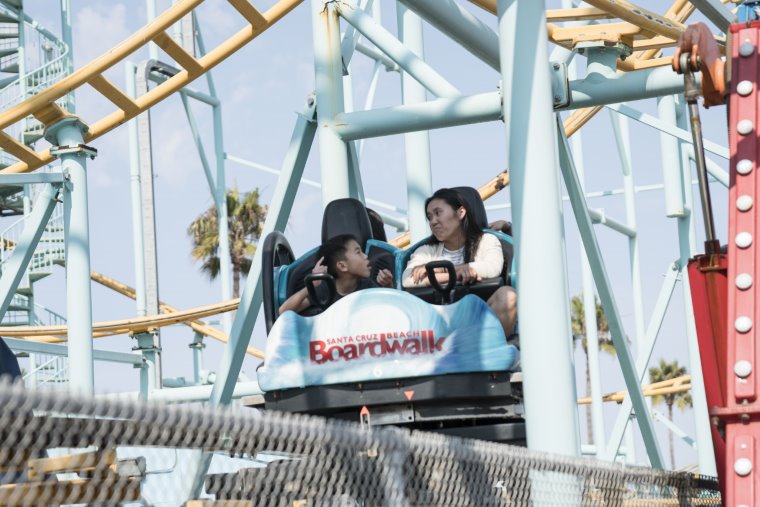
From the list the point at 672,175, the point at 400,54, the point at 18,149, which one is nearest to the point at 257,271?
the point at 400,54

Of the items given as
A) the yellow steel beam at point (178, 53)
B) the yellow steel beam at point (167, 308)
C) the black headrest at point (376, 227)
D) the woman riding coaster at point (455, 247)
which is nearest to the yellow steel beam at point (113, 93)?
the yellow steel beam at point (178, 53)

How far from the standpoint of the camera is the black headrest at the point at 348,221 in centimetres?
501

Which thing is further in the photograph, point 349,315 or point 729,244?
point 349,315

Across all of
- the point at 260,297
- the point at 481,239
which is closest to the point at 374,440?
the point at 481,239

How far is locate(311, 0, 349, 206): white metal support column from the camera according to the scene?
545cm

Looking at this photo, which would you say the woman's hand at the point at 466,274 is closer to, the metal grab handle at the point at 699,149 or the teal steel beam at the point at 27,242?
the metal grab handle at the point at 699,149

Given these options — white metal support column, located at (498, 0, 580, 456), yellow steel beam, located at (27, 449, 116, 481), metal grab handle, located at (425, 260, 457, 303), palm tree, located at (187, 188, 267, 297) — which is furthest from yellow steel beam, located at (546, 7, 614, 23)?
palm tree, located at (187, 188, 267, 297)

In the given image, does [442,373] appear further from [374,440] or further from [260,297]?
[374,440]

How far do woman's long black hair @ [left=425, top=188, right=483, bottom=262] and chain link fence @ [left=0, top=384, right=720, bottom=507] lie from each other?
1974mm

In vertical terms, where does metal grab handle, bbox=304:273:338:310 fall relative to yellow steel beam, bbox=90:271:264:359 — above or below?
below

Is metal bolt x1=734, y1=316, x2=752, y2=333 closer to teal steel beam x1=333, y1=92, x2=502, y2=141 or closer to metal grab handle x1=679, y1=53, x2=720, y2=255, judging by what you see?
metal grab handle x1=679, y1=53, x2=720, y2=255

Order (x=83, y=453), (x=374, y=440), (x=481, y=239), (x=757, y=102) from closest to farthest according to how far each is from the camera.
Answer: (x=83, y=453)
(x=374, y=440)
(x=757, y=102)
(x=481, y=239)

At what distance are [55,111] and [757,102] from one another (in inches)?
174

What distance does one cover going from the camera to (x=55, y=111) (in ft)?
20.5
